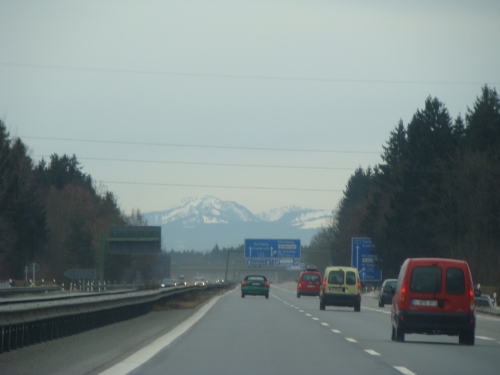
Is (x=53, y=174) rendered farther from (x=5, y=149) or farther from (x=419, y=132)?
(x=419, y=132)

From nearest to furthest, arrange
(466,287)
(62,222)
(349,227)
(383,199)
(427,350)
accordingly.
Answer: (427,350)
(466,287)
(383,199)
(62,222)
(349,227)

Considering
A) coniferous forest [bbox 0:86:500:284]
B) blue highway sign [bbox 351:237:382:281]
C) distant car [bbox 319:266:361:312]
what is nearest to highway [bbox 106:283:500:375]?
distant car [bbox 319:266:361:312]

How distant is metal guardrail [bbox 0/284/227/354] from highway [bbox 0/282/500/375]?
266 mm

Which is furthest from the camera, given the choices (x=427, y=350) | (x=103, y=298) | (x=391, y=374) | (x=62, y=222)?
(x=62, y=222)

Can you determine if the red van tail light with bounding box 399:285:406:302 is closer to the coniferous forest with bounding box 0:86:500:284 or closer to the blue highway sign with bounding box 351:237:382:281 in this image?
the coniferous forest with bounding box 0:86:500:284

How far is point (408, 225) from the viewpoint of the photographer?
305 feet

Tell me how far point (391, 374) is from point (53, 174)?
152200mm

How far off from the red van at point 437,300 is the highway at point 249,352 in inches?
19.6

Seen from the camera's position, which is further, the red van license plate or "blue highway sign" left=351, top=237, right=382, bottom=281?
"blue highway sign" left=351, top=237, right=382, bottom=281

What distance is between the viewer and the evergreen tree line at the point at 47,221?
94.8 meters

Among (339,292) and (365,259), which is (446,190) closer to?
(365,259)

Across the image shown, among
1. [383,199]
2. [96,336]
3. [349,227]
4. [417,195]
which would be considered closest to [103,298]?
[96,336]

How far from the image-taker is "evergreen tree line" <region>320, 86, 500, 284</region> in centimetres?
8175

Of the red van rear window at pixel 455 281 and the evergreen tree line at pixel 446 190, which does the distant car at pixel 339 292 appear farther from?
the evergreen tree line at pixel 446 190
